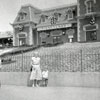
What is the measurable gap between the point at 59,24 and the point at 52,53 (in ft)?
45.2

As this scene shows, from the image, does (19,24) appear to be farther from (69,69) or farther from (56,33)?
(69,69)

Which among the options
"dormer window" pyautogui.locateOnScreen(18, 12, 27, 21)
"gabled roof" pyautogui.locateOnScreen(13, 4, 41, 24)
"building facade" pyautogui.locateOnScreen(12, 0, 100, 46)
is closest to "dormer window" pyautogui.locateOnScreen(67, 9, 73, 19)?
"building facade" pyautogui.locateOnScreen(12, 0, 100, 46)

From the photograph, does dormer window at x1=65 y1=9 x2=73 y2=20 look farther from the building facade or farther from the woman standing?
the woman standing

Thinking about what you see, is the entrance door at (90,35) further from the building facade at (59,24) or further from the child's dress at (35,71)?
the child's dress at (35,71)

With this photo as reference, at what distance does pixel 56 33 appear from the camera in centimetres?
2964

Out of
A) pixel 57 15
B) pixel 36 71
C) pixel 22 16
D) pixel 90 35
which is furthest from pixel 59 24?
pixel 36 71

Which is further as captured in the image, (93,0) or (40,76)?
(93,0)

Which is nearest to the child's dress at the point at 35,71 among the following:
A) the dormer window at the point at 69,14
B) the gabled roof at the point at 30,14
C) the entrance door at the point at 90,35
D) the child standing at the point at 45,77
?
the child standing at the point at 45,77

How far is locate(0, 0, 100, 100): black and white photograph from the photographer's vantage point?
8.15 meters

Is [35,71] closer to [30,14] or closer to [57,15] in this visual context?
[57,15]

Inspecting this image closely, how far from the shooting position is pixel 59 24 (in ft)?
93.9

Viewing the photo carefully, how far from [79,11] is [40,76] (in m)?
19.2

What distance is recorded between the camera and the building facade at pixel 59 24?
83.6 ft

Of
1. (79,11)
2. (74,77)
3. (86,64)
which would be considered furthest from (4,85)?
(79,11)
